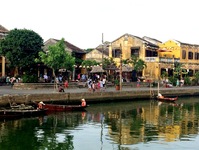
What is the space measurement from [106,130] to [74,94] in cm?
1224

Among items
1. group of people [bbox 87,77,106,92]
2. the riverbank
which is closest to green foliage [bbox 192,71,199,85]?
the riverbank

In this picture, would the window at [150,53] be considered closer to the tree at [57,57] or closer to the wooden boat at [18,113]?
the tree at [57,57]

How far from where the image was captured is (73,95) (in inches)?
1540

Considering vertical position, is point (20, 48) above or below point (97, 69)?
above

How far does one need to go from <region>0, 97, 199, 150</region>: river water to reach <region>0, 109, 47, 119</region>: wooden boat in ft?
1.84

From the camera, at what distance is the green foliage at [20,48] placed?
4584cm

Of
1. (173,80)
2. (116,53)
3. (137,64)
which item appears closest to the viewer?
(137,64)

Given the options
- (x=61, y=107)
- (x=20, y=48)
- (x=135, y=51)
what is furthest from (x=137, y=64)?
(x=61, y=107)

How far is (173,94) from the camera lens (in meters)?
51.7

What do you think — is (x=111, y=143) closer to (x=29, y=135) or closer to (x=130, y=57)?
(x=29, y=135)

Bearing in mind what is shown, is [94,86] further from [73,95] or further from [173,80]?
[173,80]

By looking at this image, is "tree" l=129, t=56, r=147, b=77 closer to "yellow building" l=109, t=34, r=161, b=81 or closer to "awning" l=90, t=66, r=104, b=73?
"yellow building" l=109, t=34, r=161, b=81

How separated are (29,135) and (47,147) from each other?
11.7 feet

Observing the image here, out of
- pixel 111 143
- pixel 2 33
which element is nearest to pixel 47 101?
pixel 111 143
